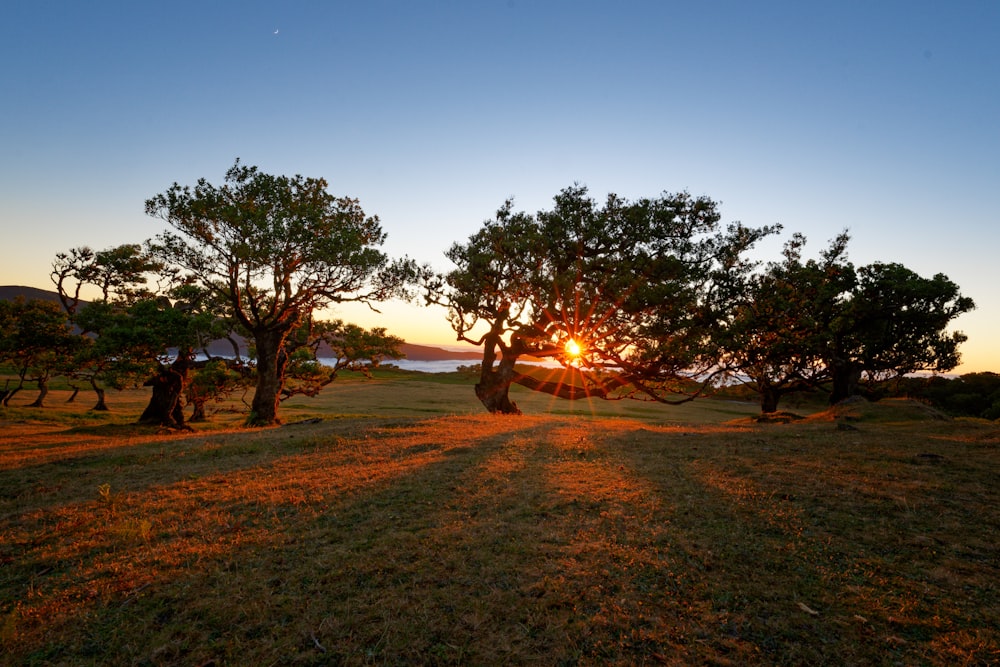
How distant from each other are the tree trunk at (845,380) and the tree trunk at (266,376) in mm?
33533

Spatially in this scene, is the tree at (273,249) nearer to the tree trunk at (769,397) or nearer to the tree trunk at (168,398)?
the tree trunk at (168,398)

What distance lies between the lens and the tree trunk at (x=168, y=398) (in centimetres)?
2370

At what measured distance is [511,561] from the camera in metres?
5.36

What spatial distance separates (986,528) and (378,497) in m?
9.66

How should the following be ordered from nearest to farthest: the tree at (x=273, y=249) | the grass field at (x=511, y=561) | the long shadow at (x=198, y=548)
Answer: the grass field at (x=511, y=561)
the long shadow at (x=198, y=548)
the tree at (x=273, y=249)

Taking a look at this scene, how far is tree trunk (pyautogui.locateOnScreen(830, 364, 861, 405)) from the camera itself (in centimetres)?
2686

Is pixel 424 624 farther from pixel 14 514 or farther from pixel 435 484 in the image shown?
pixel 14 514

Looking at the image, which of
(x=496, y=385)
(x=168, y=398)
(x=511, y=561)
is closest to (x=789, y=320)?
(x=496, y=385)

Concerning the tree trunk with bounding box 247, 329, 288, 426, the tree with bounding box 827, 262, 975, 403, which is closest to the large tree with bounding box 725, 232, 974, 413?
the tree with bounding box 827, 262, 975, 403

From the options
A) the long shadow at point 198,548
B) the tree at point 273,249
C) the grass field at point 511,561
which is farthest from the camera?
the tree at point 273,249

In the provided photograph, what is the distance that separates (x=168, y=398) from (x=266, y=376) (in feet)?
20.7

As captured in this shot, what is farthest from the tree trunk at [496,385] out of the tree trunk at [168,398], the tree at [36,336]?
the tree at [36,336]

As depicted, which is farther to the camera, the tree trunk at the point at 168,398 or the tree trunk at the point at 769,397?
the tree trunk at the point at 769,397

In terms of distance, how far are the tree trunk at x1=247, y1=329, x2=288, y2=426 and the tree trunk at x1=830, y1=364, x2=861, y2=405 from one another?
33533 millimetres
